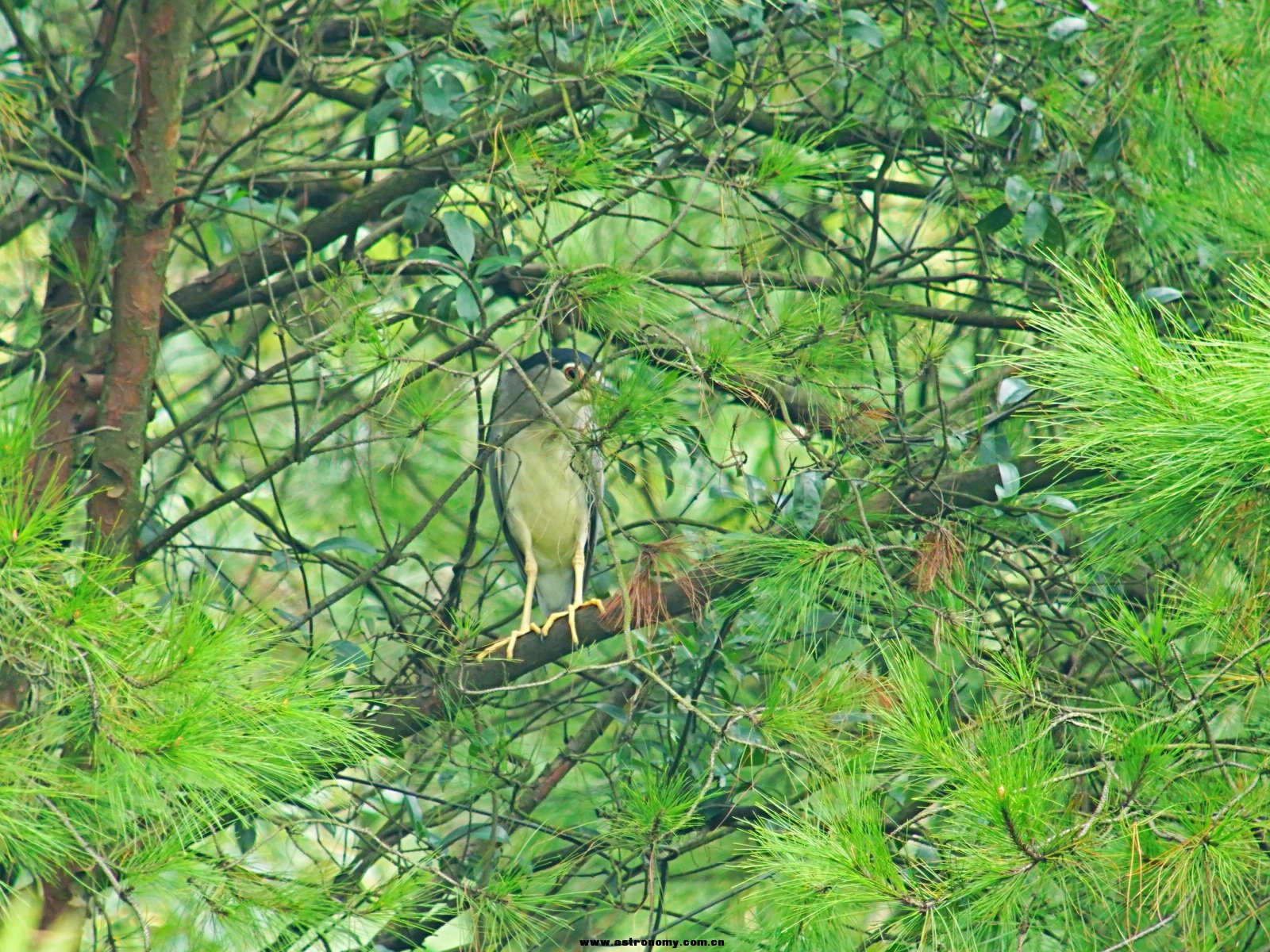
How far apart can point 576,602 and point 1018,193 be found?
1.30m

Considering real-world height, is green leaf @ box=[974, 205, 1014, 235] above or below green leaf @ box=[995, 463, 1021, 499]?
above

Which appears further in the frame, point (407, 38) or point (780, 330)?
point (407, 38)

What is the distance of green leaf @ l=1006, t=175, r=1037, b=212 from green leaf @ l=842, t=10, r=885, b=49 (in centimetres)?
36

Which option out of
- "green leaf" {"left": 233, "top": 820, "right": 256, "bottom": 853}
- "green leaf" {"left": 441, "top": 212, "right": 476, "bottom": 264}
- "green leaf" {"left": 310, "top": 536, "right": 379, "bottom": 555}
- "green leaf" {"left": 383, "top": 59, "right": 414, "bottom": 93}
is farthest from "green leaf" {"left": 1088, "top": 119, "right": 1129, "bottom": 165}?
"green leaf" {"left": 233, "top": 820, "right": 256, "bottom": 853}

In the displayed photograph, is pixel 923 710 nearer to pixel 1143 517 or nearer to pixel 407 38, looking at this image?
pixel 1143 517

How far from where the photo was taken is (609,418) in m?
1.89

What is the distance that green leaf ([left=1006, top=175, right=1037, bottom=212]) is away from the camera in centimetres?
236

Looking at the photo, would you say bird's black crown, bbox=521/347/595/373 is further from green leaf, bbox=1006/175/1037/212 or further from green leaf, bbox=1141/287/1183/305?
green leaf, bbox=1141/287/1183/305

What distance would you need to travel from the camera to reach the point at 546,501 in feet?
11.2

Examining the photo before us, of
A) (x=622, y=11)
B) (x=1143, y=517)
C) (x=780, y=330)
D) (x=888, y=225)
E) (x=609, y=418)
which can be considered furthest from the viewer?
(x=888, y=225)

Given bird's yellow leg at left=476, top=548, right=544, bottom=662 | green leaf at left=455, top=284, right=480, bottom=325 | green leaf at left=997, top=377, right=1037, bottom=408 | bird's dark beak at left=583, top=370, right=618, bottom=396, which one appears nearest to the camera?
bird's dark beak at left=583, top=370, right=618, bottom=396

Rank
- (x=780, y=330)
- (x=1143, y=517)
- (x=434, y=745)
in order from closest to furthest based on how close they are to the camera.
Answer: (x=1143, y=517), (x=780, y=330), (x=434, y=745)

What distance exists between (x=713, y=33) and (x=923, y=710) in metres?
1.29

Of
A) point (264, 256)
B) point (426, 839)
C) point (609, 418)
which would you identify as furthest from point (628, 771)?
point (264, 256)
